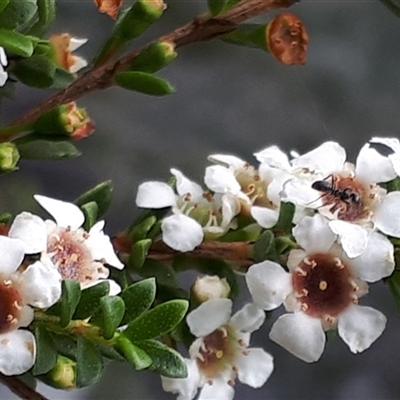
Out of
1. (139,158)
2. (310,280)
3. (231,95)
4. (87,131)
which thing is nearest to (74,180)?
(139,158)

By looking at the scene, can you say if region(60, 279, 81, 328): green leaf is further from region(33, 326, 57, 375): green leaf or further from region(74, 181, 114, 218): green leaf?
region(74, 181, 114, 218): green leaf

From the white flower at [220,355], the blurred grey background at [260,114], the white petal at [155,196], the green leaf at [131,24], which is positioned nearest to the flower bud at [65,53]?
the green leaf at [131,24]

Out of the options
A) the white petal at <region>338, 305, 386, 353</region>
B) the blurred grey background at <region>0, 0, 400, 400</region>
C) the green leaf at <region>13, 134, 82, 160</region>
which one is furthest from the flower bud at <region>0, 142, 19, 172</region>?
the blurred grey background at <region>0, 0, 400, 400</region>

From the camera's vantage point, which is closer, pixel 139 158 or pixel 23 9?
pixel 23 9

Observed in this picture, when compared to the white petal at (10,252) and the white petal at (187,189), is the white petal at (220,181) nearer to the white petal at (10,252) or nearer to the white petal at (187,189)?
the white petal at (187,189)

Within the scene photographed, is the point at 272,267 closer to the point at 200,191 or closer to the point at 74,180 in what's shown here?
the point at 200,191

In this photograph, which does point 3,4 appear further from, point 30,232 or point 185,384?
point 185,384
